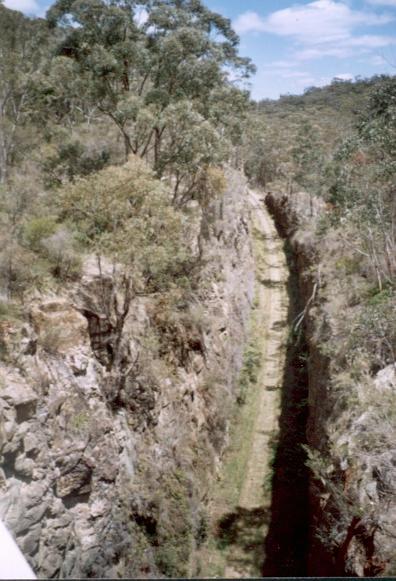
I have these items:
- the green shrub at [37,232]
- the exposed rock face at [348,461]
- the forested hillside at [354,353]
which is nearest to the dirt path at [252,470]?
the forested hillside at [354,353]

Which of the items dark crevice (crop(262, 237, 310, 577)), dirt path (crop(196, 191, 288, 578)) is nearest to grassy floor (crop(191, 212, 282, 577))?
dirt path (crop(196, 191, 288, 578))

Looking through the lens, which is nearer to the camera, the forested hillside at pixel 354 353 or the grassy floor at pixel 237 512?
the forested hillside at pixel 354 353

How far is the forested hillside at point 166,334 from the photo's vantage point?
1251 centimetres

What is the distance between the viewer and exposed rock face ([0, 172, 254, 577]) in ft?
36.9

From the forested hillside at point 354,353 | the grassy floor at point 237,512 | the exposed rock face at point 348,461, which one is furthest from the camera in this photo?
the grassy floor at point 237,512

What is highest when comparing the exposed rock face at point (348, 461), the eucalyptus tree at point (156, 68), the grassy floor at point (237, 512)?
the eucalyptus tree at point (156, 68)

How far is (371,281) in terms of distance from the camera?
81.5ft

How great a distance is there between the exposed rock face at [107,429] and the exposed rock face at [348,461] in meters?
4.63

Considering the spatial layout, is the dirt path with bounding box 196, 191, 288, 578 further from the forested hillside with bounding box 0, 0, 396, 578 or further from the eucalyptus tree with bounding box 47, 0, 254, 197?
the eucalyptus tree with bounding box 47, 0, 254, 197

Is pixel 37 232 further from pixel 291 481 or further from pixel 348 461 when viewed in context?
pixel 291 481

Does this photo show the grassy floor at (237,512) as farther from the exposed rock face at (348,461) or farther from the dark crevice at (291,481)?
the exposed rock face at (348,461)

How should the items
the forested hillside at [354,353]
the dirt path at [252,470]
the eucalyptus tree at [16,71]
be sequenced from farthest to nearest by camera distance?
the eucalyptus tree at [16,71] < the dirt path at [252,470] < the forested hillside at [354,353]

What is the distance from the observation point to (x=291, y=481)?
2128 centimetres

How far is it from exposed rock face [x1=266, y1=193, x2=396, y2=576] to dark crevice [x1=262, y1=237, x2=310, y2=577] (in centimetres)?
141
